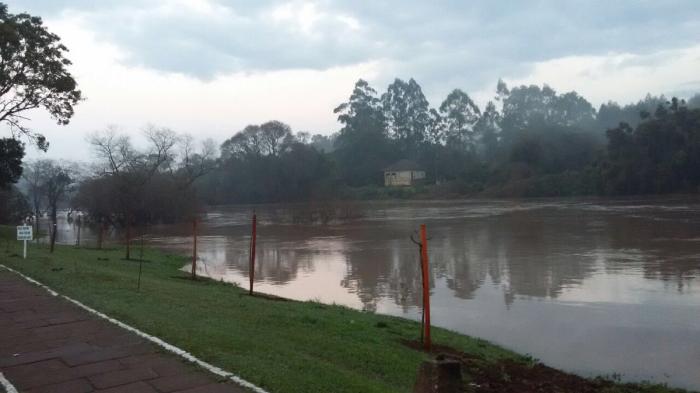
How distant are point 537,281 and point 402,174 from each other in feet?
231

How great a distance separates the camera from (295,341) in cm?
710

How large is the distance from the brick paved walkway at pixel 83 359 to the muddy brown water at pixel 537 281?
230 inches

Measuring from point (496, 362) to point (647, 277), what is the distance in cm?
984

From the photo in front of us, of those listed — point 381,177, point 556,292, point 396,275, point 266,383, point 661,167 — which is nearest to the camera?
point 266,383

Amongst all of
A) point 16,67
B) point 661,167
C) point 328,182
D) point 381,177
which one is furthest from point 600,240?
point 381,177

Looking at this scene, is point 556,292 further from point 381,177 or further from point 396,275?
point 381,177

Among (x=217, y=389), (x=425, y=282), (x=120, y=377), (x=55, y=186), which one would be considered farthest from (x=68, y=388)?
(x=55, y=186)

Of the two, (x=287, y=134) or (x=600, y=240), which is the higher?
(x=287, y=134)

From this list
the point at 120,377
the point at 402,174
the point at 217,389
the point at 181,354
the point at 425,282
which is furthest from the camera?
the point at 402,174

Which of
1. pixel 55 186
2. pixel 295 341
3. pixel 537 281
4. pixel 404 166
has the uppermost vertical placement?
pixel 404 166

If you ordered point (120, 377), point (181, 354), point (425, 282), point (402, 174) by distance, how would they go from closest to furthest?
1. point (120, 377)
2. point (181, 354)
3. point (425, 282)
4. point (402, 174)

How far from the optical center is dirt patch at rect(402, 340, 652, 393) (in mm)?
6594

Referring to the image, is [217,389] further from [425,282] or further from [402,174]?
[402,174]

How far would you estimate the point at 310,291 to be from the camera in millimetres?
15812
